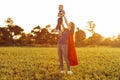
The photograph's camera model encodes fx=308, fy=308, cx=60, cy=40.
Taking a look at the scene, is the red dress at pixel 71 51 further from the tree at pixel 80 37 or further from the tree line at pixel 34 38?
the tree at pixel 80 37

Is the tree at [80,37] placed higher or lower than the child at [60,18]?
higher

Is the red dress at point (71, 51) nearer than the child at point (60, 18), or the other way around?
the child at point (60, 18)

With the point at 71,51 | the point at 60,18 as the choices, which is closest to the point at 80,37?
the point at 71,51

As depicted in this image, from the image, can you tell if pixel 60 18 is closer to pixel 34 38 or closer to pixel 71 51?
pixel 71 51

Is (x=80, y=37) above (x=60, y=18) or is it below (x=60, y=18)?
above

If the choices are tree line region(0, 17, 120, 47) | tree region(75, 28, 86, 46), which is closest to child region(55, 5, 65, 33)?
tree line region(0, 17, 120, 47)

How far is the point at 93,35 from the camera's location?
91.2m

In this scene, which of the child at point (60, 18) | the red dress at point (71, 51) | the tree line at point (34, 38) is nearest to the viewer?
the child at point (60, 18)

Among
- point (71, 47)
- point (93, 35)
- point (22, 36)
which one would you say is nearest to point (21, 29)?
point (22, 36)

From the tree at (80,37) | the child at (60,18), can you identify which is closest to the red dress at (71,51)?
the child at (60,18)

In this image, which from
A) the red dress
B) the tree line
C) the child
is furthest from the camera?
the tree line

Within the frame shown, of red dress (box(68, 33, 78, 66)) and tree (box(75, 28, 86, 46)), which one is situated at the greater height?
tree (box(75, 28, 86, 46))

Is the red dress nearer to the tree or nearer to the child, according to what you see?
the child

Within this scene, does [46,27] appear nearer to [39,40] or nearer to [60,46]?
[39,40]
